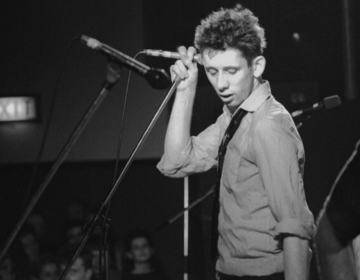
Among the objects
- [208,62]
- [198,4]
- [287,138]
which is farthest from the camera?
[198,4]

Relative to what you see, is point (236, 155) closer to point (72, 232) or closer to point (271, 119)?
point (271, 119)

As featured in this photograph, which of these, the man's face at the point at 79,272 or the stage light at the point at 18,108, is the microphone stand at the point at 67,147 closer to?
the man's face at the point at 79,272

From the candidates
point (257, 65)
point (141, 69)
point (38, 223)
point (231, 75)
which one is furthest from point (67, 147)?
point (38, 223)

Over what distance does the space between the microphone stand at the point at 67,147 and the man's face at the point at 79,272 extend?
2.12 meters

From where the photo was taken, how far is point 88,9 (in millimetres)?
3883

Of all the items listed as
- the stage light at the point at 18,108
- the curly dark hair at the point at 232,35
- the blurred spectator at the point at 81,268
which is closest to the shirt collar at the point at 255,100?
the curly dark hair at the point at 232,35

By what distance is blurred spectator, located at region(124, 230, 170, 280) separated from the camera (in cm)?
391

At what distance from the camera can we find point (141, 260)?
3928mm

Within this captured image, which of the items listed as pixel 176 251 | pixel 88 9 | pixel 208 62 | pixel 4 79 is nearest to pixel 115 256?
pixel 176 251

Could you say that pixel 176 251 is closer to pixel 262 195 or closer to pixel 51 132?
pixel 51 132

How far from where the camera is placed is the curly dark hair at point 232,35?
2010mm

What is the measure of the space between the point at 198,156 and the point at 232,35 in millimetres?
475

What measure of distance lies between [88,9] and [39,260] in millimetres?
1673

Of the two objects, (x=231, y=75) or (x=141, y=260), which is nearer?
(x=231, y=75)
